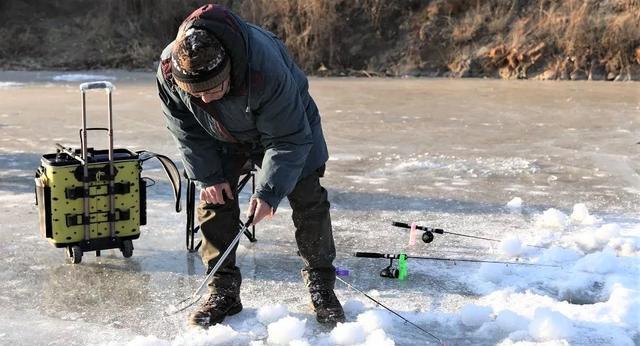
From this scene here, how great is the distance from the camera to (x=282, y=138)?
269 cm

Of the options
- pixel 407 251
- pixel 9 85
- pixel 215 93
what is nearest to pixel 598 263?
pixel 407 251

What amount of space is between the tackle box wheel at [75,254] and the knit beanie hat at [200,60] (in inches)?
64.6

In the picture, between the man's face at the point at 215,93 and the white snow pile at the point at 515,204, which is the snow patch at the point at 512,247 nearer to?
the white snow pile at the point at 515,204

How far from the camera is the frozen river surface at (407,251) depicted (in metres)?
3.03

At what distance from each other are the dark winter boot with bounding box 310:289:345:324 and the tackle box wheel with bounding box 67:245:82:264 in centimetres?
133

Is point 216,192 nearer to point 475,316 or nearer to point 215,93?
point 215,93

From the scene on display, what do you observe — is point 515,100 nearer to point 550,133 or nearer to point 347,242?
point 550,133

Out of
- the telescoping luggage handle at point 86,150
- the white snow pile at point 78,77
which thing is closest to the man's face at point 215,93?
the telescoping luggage handle at point 86,150

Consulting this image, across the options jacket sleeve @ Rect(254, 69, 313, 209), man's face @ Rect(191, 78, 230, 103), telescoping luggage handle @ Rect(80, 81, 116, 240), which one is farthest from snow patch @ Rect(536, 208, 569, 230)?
man's face @ Rect(191, 78, 230, 103)

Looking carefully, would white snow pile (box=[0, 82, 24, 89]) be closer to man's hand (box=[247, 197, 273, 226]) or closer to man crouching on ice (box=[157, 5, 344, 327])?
man crouching on ice (box=[157, 5, 344, 327])

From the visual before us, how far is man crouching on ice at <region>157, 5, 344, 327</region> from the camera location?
2467 mm

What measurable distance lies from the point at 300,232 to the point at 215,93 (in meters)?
0.86

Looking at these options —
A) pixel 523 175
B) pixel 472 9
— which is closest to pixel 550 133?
pixel 523 175

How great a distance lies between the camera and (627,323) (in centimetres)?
305
